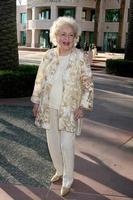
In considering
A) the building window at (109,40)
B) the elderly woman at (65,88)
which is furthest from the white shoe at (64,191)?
the building window at (109,40)

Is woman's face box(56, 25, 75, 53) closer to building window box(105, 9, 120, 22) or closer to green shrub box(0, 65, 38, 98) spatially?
green shrub box(0, 65, 38, 98)

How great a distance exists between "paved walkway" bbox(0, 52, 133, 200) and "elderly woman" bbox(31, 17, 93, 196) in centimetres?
33

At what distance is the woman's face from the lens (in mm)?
4461

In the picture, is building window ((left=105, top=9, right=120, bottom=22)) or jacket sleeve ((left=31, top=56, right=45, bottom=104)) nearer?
jacket sleeve ((left=31, top=56, right=45, bottom=104))

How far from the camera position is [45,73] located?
458cm

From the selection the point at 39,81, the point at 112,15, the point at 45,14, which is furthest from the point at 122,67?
the point at 45,14

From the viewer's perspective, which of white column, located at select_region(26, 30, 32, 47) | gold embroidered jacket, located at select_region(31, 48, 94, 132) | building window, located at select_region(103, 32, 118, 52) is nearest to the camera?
gold embroidered jacket, located at select_region(31, 48, 94, 132)

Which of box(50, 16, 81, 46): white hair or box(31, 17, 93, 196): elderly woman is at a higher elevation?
box(50, 16, 81, 46): white hair

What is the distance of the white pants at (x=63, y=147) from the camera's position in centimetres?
455

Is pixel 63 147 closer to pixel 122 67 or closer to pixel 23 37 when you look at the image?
pixel 122 67

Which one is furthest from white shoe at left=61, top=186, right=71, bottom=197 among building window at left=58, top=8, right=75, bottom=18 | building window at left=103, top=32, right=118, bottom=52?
building window at left=58, top=8, right=75, bottom=18

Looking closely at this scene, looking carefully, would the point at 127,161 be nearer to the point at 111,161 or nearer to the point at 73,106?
the point at 111,161

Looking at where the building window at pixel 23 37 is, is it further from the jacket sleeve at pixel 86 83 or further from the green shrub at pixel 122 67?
the jacket sleeve at pixel 86 83

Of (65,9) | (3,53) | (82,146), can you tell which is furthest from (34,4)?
(82,146)
